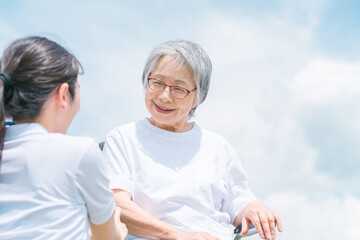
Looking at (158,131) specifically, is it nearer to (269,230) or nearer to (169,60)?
(169,60)

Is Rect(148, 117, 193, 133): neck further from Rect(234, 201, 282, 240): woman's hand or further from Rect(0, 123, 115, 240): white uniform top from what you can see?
Rect(0, 123, 115, 240): white uniform top

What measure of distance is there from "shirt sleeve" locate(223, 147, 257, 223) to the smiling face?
0.51m

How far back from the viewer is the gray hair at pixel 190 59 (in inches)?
113

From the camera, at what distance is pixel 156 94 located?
113 inches

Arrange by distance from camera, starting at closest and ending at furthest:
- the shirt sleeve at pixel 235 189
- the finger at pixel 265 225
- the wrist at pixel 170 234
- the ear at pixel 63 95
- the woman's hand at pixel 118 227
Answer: the ear at pixel 63 95 → the woman's hand at pixel 118 227 → the wrist at pixel 170 234 → the finger at pixel 265 225 → the shirt sleeve at pixel 235 189

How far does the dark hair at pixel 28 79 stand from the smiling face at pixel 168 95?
3.80ft

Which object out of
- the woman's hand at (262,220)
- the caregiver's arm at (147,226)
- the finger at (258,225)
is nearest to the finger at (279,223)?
the woman's hand at (262,220)

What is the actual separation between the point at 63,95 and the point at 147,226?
104 centimetres

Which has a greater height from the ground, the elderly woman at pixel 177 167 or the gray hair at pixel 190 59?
the gray hair at pixel 190 59

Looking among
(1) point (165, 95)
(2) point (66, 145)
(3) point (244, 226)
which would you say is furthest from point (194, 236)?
(2) point (66, 145)

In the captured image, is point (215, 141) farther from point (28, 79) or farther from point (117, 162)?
point (28, 79)

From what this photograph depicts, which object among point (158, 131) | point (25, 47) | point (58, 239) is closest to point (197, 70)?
point (158, 131)

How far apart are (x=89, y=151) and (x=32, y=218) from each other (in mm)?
319

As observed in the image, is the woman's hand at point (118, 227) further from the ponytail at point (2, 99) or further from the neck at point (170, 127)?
the neck at point (170, 127)
